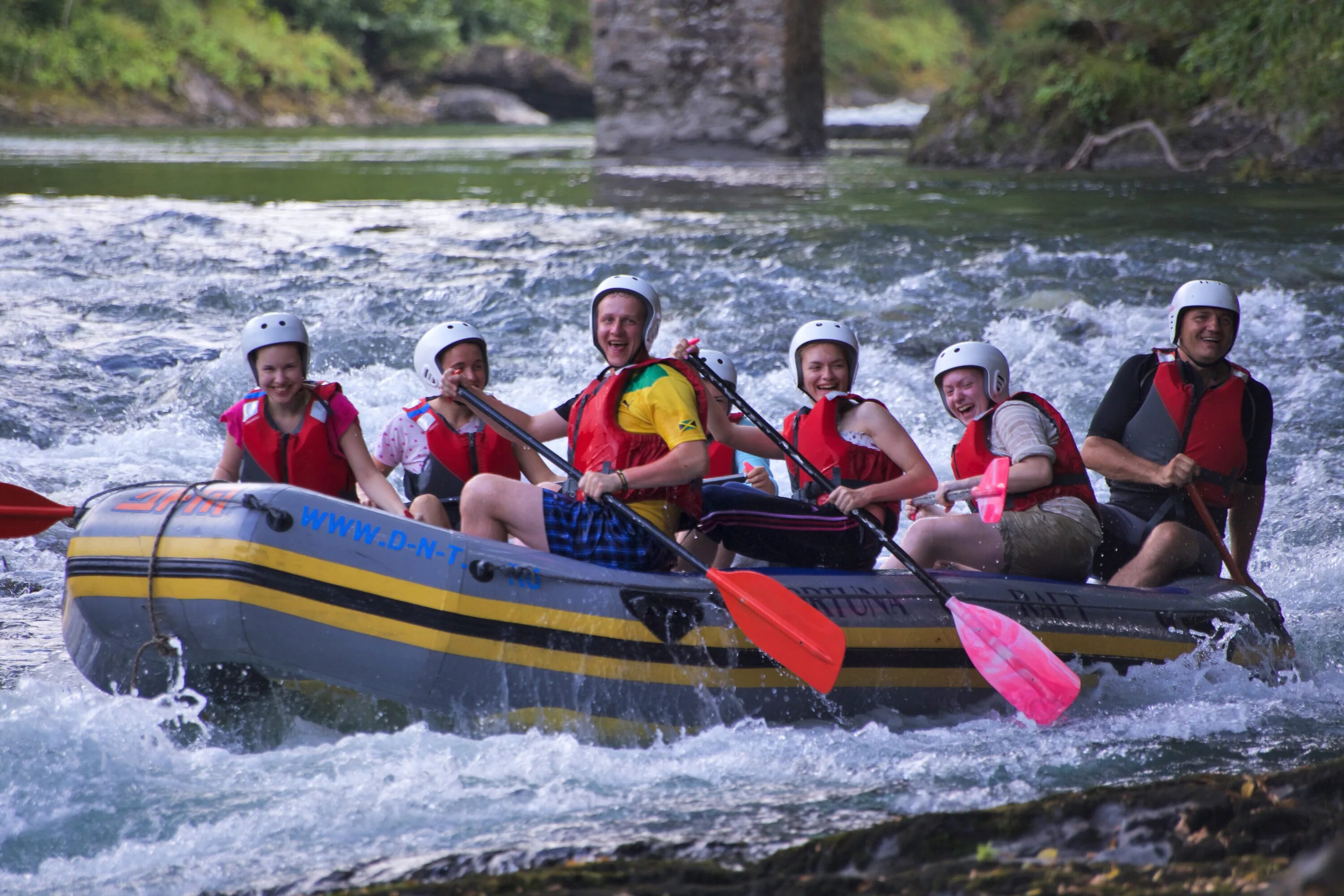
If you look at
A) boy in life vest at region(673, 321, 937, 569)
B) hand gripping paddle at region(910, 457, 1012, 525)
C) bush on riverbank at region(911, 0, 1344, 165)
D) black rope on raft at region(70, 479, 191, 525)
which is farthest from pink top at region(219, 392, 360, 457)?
bush on riverbank at region(911, 0, 1344, 165)

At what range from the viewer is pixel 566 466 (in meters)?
3.75

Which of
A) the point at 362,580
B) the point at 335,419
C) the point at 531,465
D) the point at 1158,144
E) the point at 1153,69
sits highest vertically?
the point at 1153,69

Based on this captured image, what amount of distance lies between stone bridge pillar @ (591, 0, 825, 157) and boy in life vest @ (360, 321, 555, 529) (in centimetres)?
1103

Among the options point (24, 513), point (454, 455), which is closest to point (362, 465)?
point (454, 455)

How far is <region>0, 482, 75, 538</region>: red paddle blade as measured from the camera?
11.7ft

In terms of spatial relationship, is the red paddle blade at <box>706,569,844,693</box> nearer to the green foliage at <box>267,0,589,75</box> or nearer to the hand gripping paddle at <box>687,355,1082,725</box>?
the hand gripping paddle at <box>687,355,1082,725</box>

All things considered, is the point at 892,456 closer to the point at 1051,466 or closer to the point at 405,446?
the point at 1051,466

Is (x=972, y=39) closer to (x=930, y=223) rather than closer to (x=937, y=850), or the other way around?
(x=930, y=223)

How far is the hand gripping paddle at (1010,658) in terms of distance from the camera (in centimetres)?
370

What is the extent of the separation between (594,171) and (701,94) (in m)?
1.52

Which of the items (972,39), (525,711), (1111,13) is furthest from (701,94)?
(972,39)

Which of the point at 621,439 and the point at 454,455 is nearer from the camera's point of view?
the point at 621,439

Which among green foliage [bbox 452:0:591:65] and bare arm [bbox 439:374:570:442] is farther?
green foliage [bbox 452:0:591:65]

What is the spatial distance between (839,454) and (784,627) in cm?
86
